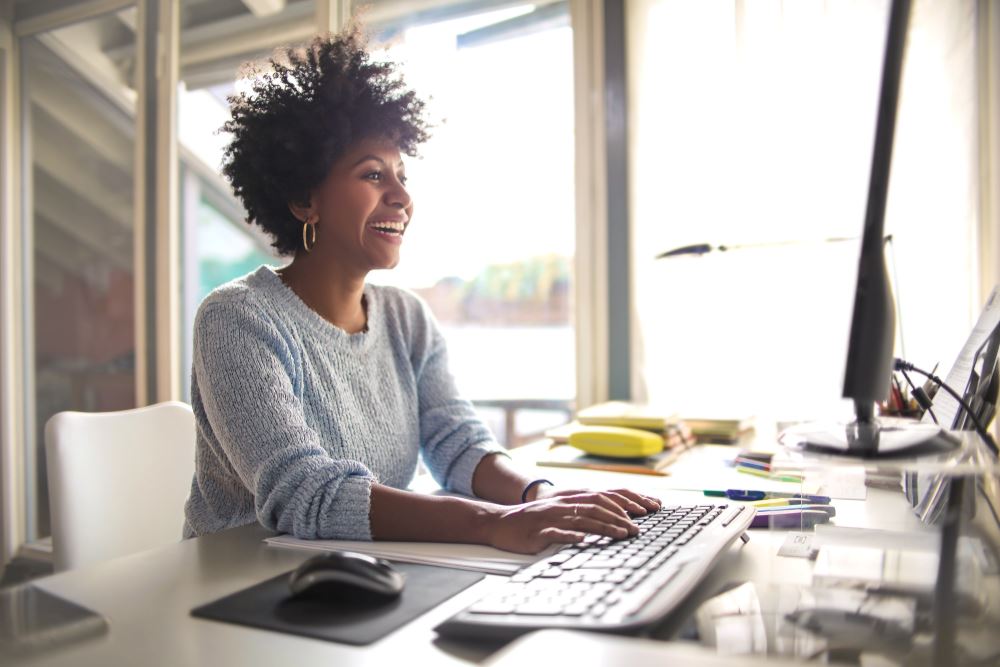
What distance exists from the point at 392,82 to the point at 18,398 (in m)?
2.66

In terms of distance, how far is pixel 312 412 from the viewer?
1.27 meters

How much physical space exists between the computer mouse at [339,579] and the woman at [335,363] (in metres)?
0.23

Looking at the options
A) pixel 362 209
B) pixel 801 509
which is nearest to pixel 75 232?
pixel 362 209

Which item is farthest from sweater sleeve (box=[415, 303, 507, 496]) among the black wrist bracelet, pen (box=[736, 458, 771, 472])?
pen (box=[736, 458, 771, 472])

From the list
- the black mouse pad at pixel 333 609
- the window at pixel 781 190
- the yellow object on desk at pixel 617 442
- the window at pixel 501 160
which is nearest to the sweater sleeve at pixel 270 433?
the black mouse pad at pixel 333 609

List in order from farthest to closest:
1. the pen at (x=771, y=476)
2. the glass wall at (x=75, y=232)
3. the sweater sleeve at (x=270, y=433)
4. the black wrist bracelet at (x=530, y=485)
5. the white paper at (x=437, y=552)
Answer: the glass wall at (x=75, y=232) → the pen at (x=771, y=476) → the black wrist bracelet at (x=530, y=485) → the sweater sleeve at (x=270, y=433) → the white paper at (x=437, y=552)

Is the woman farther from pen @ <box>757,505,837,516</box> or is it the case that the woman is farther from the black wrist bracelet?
pen @ <box>757,505,837,516</box>

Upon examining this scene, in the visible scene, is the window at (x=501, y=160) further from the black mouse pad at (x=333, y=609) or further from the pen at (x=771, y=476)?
the black mouse pad at (x=333, y=609)

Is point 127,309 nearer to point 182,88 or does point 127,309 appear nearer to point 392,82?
point 182,88

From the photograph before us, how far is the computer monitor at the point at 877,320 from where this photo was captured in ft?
2.38

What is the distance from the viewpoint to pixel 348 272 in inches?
57.3

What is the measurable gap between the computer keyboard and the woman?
91 millimetres

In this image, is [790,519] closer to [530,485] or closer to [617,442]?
[530,485]

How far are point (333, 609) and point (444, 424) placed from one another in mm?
776
